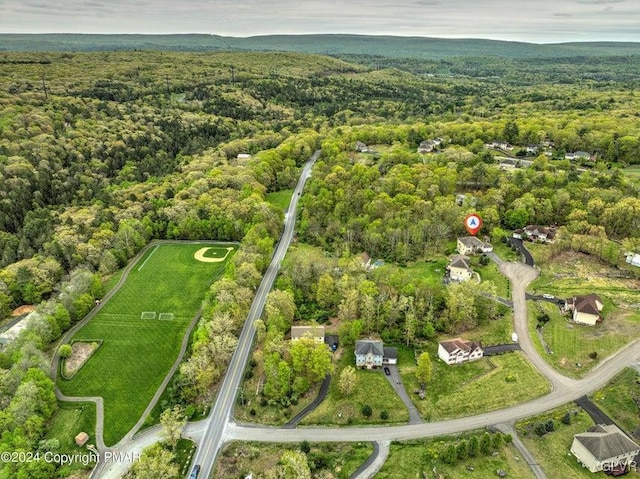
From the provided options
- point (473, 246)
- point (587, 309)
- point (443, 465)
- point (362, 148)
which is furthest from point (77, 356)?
point (362, 148)

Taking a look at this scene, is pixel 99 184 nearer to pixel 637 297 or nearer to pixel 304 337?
pixel 304 337

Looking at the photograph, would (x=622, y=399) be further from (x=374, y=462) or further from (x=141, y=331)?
(x=141, y=331)

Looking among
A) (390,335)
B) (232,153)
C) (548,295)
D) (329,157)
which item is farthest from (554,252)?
(232,153)

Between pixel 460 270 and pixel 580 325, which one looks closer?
pixel 580 325

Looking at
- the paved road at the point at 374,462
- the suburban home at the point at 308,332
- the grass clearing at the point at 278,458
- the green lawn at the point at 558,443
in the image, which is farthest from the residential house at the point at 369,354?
the green lawn at the point at 558,443

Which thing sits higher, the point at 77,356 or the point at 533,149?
the point at 533,149

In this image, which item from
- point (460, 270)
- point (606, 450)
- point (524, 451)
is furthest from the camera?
point (460, 270)

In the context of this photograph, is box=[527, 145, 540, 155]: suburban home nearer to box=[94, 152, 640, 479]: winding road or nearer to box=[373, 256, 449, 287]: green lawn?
box=[373, 256, 449, 287]: green lawn
